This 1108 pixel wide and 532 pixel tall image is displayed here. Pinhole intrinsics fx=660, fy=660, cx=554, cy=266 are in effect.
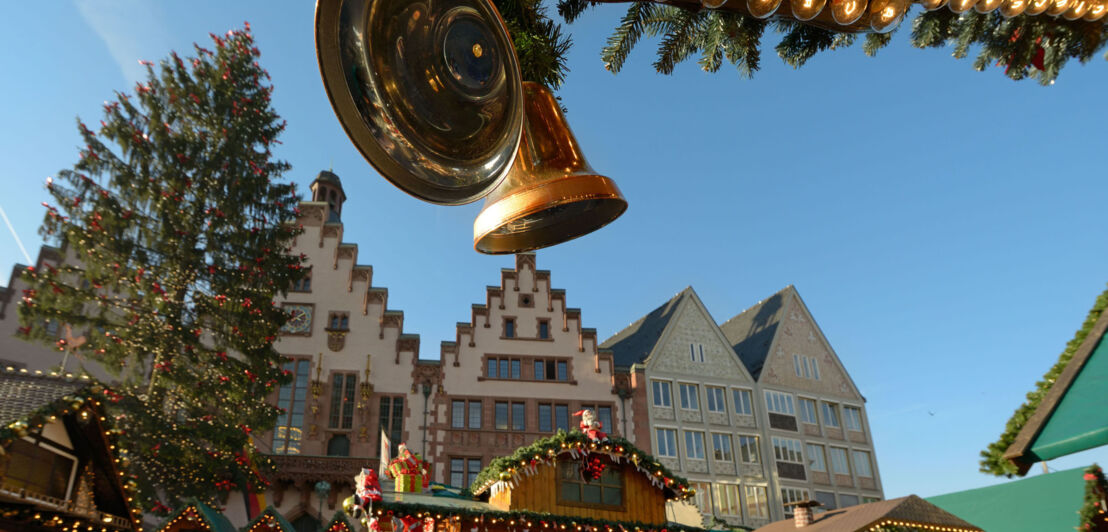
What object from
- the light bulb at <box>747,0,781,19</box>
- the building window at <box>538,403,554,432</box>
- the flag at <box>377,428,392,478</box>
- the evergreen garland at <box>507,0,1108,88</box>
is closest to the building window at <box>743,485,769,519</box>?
the building window at <box>538,403,554,432</box>

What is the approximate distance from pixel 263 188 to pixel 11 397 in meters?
12.8

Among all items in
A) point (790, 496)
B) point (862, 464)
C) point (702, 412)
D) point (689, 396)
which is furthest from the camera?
point (862, 464)

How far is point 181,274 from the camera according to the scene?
717 inches

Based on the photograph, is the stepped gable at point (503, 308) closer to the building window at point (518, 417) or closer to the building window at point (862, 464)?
the building window at point (518, 417)

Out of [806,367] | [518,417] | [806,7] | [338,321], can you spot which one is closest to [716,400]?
[806,367]

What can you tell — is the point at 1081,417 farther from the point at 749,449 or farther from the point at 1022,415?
the point at 749,449

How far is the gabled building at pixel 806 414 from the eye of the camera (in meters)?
29.5

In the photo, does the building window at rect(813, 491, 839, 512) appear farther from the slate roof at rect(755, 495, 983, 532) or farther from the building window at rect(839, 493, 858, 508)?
the slate roof at rect(755, 495, 983, 532)

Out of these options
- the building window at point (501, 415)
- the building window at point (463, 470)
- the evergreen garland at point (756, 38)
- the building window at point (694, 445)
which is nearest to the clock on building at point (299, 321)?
the building window at point (463, 470)

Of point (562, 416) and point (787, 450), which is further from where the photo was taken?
point (787, 450)

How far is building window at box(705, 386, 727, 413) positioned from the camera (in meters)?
29.8

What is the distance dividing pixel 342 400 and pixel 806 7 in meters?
25.4

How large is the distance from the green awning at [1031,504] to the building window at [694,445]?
1969 cm

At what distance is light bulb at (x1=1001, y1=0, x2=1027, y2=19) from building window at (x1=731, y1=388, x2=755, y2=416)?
28359 millimetres
